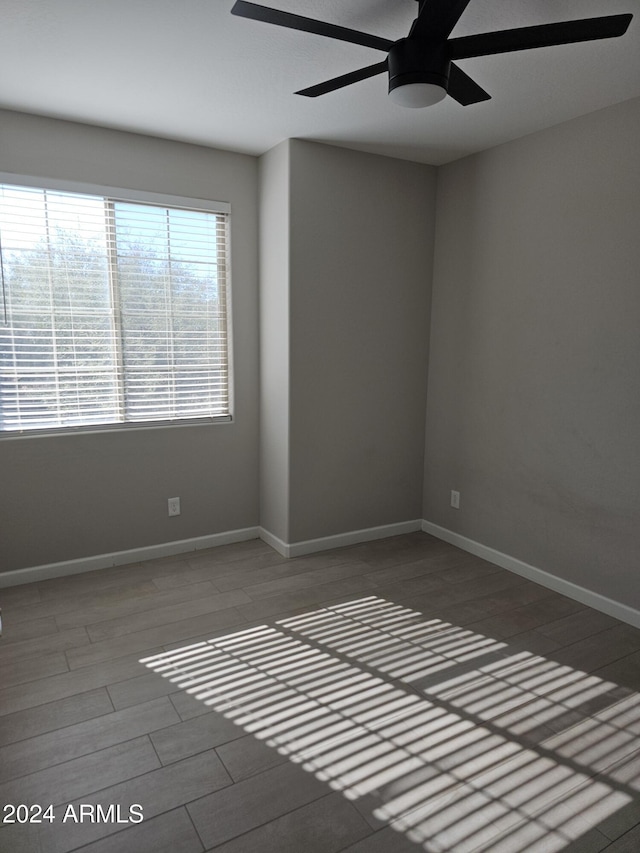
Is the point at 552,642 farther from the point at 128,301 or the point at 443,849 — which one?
the point at 128,301

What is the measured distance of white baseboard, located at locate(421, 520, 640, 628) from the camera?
9.24 feet

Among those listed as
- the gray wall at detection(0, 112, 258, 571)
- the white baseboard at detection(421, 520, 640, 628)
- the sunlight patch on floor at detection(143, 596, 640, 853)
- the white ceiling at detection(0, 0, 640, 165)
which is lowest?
the sunlight patch on floor at detection(143, 596, 640, 853)

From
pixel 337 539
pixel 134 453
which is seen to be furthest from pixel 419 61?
pixel 337 539

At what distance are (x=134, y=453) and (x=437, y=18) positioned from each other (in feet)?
8.78

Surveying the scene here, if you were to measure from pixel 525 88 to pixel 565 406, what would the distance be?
5.09 ft

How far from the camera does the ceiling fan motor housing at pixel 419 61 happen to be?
65.1 inches

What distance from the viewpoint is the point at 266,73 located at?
2342mm

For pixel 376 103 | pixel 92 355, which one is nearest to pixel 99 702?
pixel 92 355

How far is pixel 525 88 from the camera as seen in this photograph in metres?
2.48

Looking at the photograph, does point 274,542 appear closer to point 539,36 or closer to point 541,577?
point 541,577

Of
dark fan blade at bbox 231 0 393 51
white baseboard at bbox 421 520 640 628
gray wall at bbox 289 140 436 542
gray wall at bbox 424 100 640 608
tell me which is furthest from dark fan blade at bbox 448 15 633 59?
white baseboard at bbox 421 520 640 628

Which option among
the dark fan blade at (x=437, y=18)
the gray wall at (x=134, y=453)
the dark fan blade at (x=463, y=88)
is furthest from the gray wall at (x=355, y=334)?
the dark fan blade at (x=437, y=18)

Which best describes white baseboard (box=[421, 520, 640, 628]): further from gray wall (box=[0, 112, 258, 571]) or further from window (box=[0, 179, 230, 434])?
window (box=[0, 179, 230, 434])

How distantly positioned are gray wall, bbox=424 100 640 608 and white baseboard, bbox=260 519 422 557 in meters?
0.31
